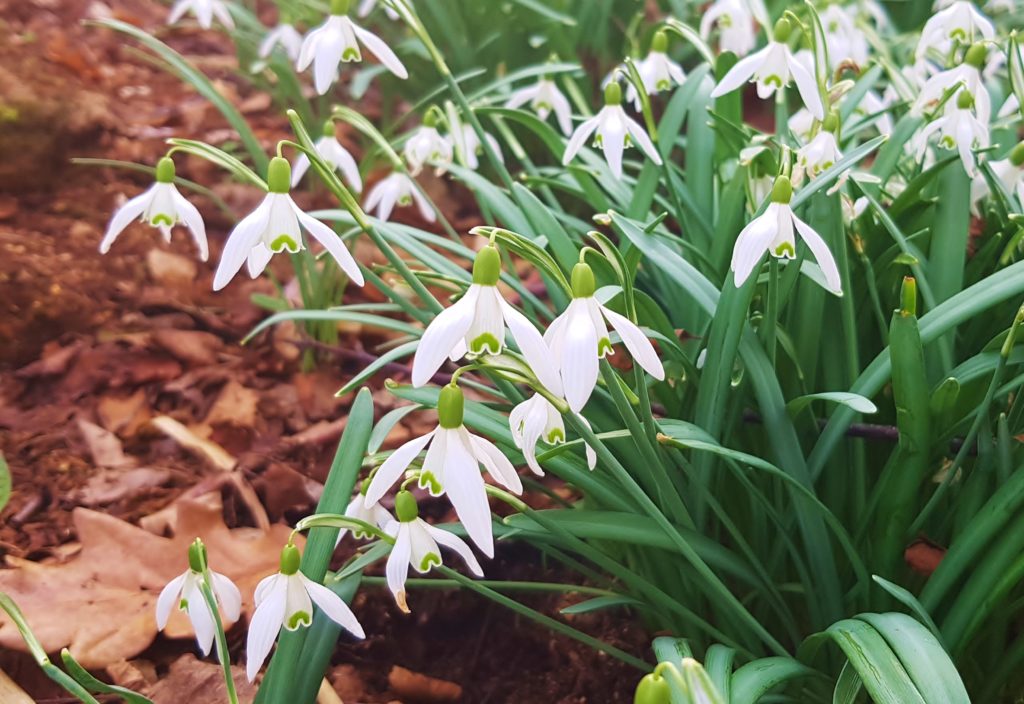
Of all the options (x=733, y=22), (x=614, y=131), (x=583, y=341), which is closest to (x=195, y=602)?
(x=583, y=341)

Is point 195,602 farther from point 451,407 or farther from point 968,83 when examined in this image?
point 968,83

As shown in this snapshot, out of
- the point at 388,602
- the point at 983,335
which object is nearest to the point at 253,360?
the point at 388,602

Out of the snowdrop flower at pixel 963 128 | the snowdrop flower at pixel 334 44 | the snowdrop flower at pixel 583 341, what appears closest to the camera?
the snowdrop flower at pixel 583 341

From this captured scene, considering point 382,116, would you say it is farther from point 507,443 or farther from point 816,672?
point 816,672

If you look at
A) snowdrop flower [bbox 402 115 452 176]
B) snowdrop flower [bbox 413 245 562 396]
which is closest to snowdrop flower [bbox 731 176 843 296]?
snowdrop flower [bbox 413 245 562 396]

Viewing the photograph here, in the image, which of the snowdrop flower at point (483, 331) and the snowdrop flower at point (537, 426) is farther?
the snowdrop flower at point (537, 426)

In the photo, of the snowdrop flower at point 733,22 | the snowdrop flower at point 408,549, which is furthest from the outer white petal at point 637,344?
the snowdrop flower at point 733,22

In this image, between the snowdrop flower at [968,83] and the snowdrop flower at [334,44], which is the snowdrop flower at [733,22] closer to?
the snowdrop flower at [968,83]
